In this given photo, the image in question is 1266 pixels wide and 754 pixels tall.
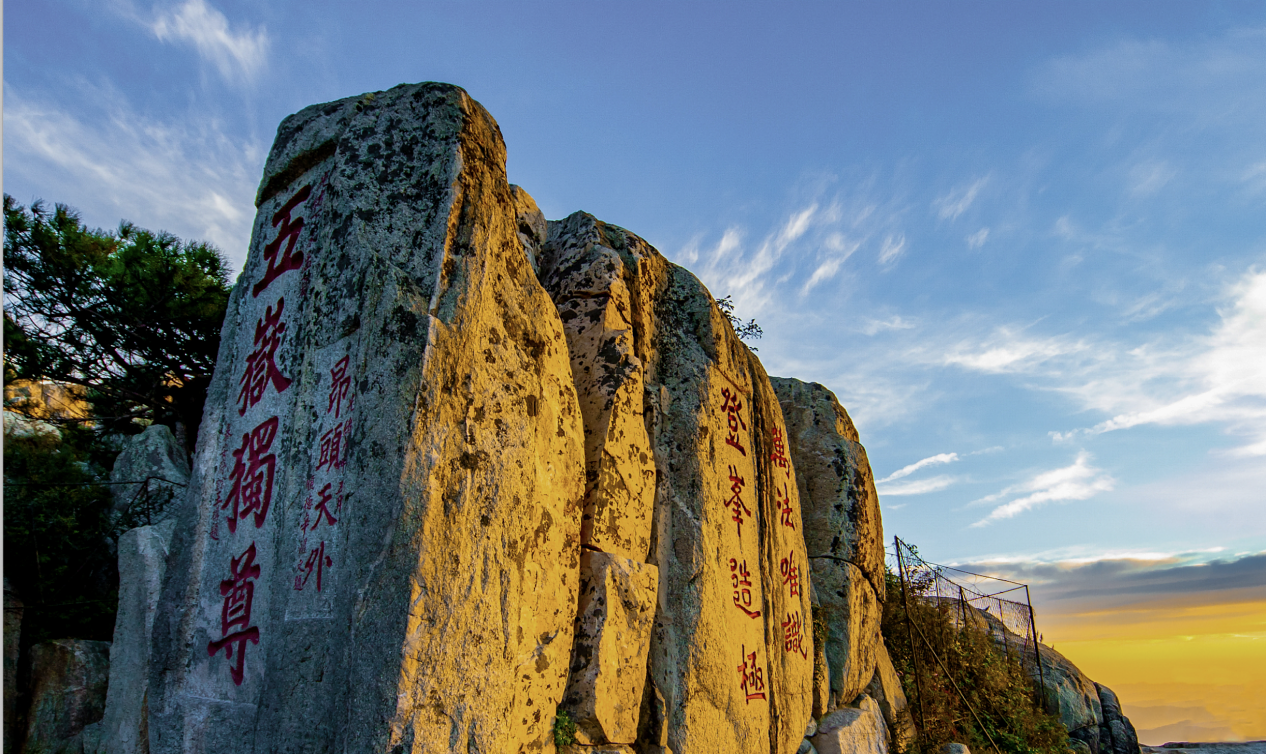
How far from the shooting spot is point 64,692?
7.51 metres

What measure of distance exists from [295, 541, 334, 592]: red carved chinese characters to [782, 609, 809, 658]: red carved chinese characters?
522 centimetres

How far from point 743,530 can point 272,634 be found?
4592 millimetres

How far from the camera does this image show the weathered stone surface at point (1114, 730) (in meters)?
16.5

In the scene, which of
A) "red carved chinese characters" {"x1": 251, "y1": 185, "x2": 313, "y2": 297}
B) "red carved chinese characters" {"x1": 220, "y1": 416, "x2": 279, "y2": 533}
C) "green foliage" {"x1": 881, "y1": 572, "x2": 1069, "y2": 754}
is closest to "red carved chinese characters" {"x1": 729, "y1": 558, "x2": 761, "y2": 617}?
"red carved chinese characters" {"x1": 220, "y1": 416, "x2": 279, "y2": 533}

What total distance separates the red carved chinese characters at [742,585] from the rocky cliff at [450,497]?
0.03 metres

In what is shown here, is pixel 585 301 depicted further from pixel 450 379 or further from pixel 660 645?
pixel 660 645

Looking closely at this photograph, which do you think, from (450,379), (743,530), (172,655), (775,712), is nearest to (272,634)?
(172,655)

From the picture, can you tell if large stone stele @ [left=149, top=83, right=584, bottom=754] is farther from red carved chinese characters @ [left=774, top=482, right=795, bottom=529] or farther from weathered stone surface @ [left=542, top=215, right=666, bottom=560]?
red carved chinese characters @ [left=774, top=482, right=795, bottom=529]

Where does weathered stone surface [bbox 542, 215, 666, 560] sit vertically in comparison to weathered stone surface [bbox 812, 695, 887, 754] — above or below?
above

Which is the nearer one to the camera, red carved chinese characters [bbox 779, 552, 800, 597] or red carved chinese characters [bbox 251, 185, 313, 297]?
red carved chinese characters [bbox 251, 185, 313, 297]

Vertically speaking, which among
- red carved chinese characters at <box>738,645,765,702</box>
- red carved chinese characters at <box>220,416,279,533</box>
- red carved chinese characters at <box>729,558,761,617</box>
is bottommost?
red carved chinese characters at <box>738,645,765,702</box>

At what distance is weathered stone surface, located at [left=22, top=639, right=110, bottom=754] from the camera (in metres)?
7.30

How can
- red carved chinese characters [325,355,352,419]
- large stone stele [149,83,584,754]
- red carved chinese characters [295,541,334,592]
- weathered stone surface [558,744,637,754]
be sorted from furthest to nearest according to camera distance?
weathered stone surface [558,744,637,754] < red carved chinese characters [325,355,352,419] < red carved chinese characters [295,541,334,592] < large stone stele [149,83,584,754]

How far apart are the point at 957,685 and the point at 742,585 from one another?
6.14 meters
